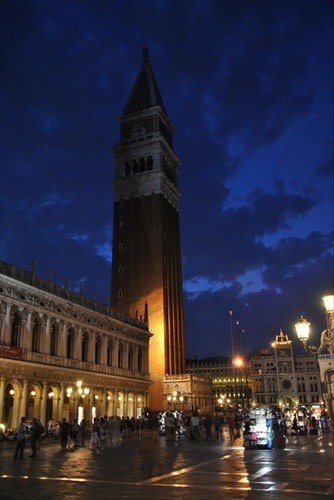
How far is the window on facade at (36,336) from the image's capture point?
3753 cm

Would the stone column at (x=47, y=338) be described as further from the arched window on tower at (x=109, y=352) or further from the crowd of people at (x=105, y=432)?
the arched window on tower at (x=109, y=352)

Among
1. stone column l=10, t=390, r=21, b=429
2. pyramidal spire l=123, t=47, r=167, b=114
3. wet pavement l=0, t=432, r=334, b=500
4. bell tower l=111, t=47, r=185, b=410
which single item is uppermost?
pyramidal spire l=123, t=47, r=167, b=114

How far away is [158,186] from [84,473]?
190 ft

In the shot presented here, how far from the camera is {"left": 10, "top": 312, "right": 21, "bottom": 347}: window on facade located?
3538 centimetres

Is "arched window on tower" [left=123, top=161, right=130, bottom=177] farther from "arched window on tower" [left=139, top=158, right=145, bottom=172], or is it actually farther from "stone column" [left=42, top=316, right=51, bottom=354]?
"stone column" [left=42, top=316, right=51, bottom=354]

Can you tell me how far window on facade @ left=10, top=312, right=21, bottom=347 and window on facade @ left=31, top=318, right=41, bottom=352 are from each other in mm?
1995

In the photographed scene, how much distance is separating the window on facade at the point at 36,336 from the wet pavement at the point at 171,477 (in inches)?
688

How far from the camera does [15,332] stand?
1403 inches

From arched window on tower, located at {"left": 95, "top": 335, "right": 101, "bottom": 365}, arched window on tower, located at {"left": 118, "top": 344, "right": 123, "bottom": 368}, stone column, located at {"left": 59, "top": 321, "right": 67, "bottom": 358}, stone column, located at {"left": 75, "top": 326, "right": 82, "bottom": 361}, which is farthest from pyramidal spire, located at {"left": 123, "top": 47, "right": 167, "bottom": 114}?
stone column, located at {"left": 59, "top": 321, "right": 67, "bottom": 358}

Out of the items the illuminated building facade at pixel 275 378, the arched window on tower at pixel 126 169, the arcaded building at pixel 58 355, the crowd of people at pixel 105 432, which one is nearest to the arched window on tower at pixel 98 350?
the arcaded building at pixel 58 355

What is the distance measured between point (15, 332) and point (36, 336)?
2525 millimetres

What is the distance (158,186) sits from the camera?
230 feet

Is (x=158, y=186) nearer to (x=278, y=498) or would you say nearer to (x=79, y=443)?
(x=79, y=443)

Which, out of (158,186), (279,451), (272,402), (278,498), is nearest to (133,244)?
(158,186)
